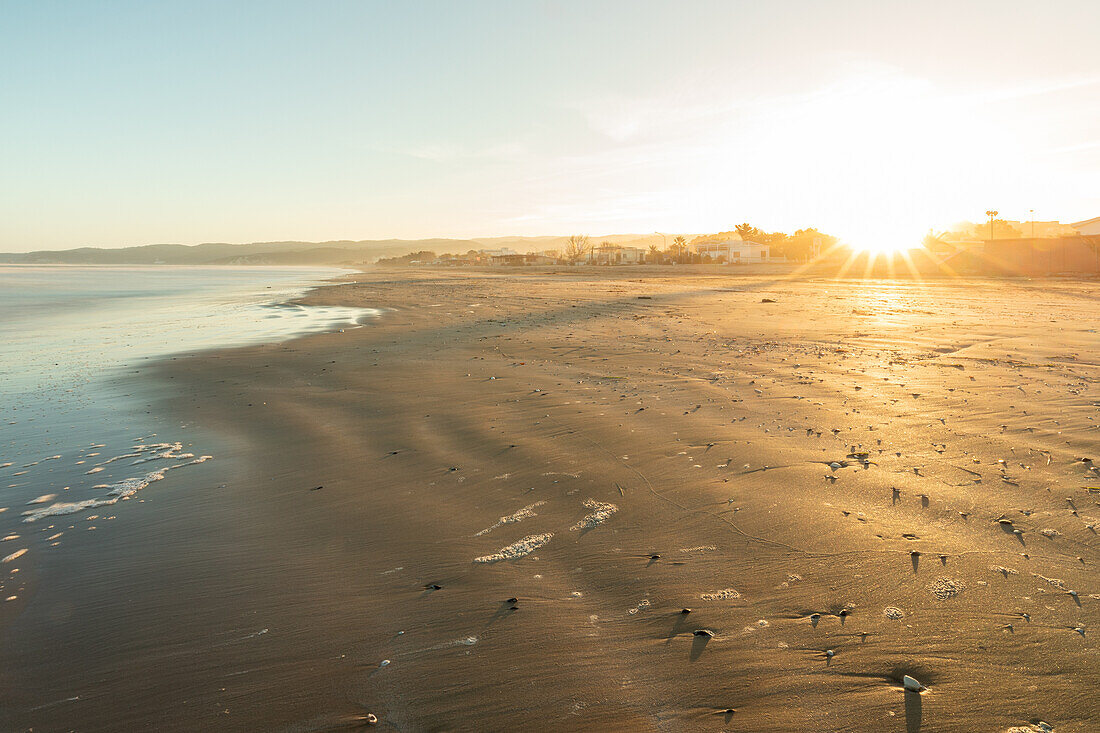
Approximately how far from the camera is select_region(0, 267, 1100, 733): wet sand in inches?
95.0

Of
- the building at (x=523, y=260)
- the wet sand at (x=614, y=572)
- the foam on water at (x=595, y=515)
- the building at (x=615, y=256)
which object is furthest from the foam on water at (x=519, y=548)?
the building at (x=523, y=260)

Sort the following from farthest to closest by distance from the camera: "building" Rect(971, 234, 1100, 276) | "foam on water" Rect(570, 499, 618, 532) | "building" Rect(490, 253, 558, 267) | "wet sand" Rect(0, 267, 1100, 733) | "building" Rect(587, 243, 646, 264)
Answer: "building" Rect(490, 253, 558, 267)
"building" Rect(587, 243, 646, 264)
"building" Rect(971, 234, 1100, 276)
"foam on water" Rect(570, 499, 618, 532)
"wet sand" Rect(0, 267, 1100, 733)

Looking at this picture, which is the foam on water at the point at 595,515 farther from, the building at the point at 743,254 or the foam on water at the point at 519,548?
the building at the point at 743,254

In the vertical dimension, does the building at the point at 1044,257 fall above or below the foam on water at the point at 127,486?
above

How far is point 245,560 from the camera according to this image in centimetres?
372

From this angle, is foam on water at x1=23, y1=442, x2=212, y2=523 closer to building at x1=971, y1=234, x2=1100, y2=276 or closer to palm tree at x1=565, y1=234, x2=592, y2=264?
building at x1=971, y1=234, x2=1100, y2=276

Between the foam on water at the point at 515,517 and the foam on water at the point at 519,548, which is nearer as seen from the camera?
the foam on water at the point at 519,548

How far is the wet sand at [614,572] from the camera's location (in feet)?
7.91

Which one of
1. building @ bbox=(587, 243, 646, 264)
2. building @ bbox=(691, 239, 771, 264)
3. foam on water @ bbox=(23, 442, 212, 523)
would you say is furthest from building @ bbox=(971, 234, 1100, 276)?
building @ bbox=(587, 243, 646, 264)

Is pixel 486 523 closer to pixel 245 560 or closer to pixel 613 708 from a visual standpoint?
pixel 245 560

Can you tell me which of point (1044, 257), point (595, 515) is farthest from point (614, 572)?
point (1044, 257)

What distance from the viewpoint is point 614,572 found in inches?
132

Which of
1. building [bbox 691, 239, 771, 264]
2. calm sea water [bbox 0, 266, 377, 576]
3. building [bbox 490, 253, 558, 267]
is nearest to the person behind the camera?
calm sea water [bbox 0, 266, 377, 576]

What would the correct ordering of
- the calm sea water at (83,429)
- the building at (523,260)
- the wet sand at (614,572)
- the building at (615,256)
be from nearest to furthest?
the wet sand at (614,572) < the calm sea water at (83,429) < the building at (615,256) < the building at (523,260)
